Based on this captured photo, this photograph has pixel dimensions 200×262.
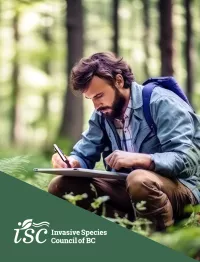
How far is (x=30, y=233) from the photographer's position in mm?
3154

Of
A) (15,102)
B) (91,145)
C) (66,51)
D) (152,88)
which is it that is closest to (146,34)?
(15,102)

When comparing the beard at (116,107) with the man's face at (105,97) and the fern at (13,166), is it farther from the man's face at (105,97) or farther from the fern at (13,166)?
the fern at (13,166)

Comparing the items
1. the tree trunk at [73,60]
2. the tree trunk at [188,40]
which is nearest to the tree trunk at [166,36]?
→ the tree trunk at [188,40]

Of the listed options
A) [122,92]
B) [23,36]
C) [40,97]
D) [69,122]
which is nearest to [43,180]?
[122,92]

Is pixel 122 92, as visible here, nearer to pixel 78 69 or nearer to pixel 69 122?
pixel 78 69

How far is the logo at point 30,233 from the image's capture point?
3158mm

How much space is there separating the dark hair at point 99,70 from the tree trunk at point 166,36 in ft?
8.04

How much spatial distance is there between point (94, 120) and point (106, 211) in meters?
0.44

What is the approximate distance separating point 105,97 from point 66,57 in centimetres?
386

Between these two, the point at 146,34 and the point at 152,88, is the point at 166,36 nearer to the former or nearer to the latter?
the point at 152,88

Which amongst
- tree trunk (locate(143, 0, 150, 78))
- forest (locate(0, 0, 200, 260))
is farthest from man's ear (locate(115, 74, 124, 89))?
tree trunk (locate(143, 0, 150, 78))

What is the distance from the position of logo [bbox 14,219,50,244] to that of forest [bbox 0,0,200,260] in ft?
1.28

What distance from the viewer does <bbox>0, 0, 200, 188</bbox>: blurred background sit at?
21.4 ft

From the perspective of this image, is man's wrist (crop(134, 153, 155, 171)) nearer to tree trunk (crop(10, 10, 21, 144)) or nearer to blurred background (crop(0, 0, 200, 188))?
blurred background (crop(0, 0, 200, 188))
